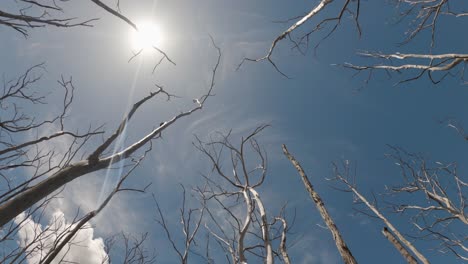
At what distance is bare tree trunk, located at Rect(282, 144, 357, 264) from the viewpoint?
3.53m

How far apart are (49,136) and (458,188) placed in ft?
30.5

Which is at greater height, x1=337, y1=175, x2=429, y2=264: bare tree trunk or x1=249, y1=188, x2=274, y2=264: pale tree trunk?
x1=337, y1=175, x2=429, y2=264: bare tree trunk

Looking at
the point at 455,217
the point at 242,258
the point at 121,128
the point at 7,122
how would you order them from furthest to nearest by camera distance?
the point at 455,217 < the point at 7,122 < the point at 242,258 < the point at 121,128

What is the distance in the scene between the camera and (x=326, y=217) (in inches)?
171

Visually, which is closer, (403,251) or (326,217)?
(403,251)

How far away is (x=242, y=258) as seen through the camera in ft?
12.2

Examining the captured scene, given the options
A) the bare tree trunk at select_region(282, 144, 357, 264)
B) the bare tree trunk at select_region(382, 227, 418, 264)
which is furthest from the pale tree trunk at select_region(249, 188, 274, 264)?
the bare tree trunk at select_region(382, 227, 418, 264)

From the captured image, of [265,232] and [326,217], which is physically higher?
[326,217]

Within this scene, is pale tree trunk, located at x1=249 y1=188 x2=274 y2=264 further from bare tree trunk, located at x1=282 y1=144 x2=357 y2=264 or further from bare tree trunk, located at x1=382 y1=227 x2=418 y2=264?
bare tree trunk, located at x1=382 y1=227 x2=418 y2=264

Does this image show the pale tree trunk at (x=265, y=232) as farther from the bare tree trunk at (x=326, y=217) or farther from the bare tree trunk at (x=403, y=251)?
the bare tree trunk at (x=403, y=251)

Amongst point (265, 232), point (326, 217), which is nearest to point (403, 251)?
point (326, 217)

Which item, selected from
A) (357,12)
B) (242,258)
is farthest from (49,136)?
(357,12)

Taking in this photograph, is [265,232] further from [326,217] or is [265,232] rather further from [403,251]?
[403,251]

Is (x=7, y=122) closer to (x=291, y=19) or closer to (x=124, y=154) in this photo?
(x=124, y=154)
